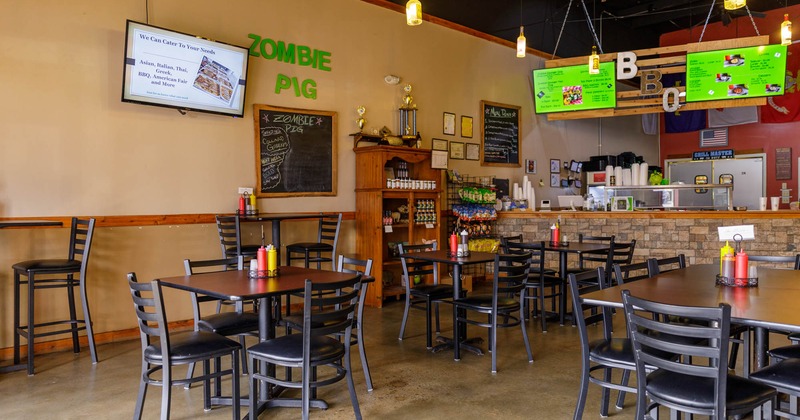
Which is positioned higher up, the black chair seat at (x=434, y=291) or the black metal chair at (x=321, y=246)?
the black metal chair at (x=321, y=246)

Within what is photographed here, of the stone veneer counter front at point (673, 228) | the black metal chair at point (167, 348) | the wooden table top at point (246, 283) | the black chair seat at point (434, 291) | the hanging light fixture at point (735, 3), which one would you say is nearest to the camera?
the black metal chair at point (167, 348)

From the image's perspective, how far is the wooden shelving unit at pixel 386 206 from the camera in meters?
6.98

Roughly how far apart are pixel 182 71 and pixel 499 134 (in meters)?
5.34

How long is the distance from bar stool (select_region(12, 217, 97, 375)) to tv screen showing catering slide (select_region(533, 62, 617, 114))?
6550 mm

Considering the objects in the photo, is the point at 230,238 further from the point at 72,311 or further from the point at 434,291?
the point at 434,291

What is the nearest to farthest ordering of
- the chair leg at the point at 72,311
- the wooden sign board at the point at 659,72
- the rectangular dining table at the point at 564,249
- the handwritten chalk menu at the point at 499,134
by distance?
the chair leg at the point at 72,311 → the rectangular dining table at the point at 564,249 → the wooden sign board at the point at 659,72 → the handwritten chalk menu at the point at 499,134

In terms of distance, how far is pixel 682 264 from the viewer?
4203mm

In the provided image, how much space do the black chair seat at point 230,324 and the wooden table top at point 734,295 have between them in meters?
2.11

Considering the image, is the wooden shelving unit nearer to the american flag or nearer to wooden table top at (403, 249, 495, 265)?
wooden table top at (403, 249, 495, 265)

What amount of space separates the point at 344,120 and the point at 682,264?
4.37m

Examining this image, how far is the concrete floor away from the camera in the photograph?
3545 mm

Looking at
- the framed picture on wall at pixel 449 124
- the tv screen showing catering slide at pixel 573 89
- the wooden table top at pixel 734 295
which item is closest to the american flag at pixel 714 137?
the tv screen showing catering slide at pixel 573 89

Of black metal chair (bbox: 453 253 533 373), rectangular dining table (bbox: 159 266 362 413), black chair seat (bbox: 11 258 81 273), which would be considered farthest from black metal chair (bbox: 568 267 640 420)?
black chair seat (bbox: 11 258 81 273)

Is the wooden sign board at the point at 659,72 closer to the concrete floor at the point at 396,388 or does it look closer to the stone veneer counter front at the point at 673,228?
the stone veneer counter front at the point at 673,228
